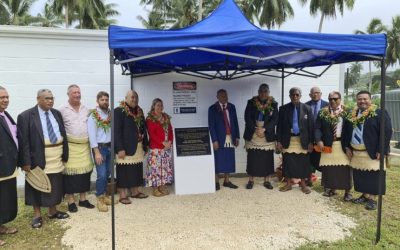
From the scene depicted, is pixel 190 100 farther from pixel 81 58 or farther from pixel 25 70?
pixel 25 70

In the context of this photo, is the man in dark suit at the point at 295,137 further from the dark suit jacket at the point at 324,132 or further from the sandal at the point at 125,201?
the sandal at the point at 125,201

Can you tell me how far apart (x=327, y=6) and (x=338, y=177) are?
24.8 m

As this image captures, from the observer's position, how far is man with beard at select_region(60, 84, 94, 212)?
179 inches

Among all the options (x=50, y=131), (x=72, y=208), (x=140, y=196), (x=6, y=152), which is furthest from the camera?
(x=140, y=196)

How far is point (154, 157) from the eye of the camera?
17.8 feet

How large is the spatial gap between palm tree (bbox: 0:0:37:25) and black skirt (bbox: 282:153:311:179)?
28.7m

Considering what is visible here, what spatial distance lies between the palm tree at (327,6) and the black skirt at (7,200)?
2743cm

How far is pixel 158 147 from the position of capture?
17.7ft

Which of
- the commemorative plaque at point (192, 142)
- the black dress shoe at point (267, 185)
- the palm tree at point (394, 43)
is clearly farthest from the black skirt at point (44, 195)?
the palm tree at point (394, 43)

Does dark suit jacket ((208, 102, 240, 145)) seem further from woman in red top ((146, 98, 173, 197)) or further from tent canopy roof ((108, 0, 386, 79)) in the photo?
tent canopy roof ((108, 0, 386, 79))

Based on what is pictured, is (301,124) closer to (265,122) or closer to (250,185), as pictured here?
(265,122)

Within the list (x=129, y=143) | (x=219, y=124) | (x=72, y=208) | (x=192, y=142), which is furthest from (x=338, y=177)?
(x=72, y=208)

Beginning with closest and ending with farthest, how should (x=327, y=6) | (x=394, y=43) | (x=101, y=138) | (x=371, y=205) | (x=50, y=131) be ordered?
1. (x=50, y=131)
2. (x=101, y=138)
3. (x=371, y=205)
4. (x=327, y=6)
5. (x=394, y=43)

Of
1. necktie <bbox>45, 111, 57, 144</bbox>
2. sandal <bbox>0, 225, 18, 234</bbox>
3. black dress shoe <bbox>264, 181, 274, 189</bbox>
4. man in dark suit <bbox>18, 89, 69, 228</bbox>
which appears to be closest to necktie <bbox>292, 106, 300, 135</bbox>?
black dress shoe <bbox>264, 181, 274, 189</bbox>
